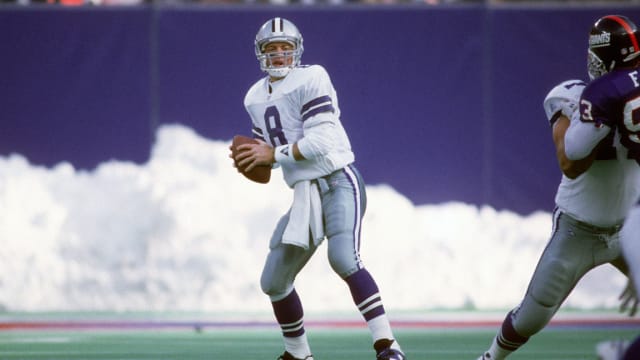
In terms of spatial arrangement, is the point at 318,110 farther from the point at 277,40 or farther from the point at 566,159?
the point at 566,159

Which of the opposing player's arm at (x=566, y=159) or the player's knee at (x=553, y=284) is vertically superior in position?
the opposing player's arm at (x=566, y=159)

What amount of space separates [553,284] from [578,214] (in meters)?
0.28

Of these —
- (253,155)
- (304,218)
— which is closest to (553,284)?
(304,218)

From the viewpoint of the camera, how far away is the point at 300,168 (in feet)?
18.5

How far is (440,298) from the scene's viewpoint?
8.66 m

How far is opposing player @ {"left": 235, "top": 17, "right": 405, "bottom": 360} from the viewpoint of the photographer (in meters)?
5.50

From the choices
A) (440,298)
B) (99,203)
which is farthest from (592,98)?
(99,203)

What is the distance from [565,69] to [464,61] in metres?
0.71

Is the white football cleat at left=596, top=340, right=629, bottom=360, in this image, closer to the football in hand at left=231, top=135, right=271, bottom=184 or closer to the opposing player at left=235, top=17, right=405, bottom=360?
the opposing player at left=235, top=17, right=405, bottom=360

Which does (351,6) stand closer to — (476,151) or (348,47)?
(348,47)

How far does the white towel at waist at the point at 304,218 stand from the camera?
18.1 feet

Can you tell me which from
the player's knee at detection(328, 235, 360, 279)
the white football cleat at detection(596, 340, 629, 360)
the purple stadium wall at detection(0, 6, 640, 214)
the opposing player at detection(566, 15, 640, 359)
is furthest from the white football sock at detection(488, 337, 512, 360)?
the purple stadium wall at detection(0, 6, 640, 214)

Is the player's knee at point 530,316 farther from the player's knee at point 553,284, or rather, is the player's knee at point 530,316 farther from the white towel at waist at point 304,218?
the white towel at waist at point 304,218

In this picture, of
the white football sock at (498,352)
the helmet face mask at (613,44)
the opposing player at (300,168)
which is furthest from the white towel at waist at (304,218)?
the helmet face mask at (613,44)
